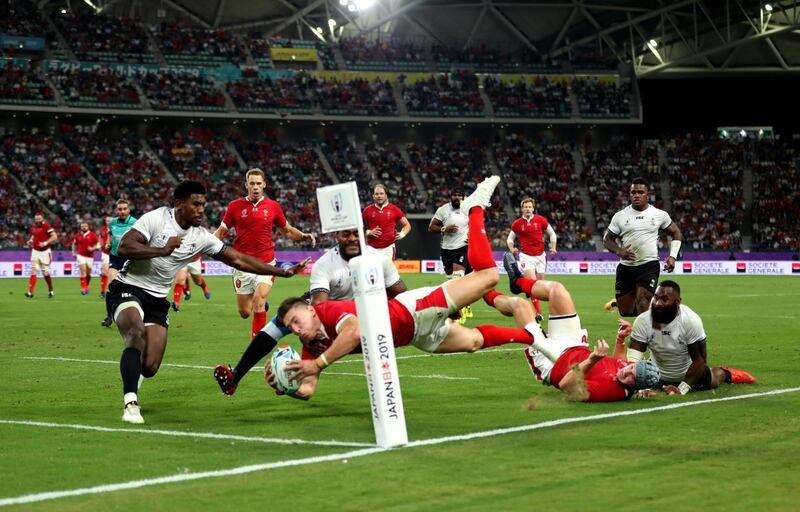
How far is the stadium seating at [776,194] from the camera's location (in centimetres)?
6100

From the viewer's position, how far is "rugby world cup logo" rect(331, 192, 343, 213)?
8773 mm

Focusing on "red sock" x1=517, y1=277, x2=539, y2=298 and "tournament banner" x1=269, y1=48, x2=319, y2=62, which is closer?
"red sock" x1=517, y1=277, x2=539, y2=298

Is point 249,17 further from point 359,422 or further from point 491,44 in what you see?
point 359,422

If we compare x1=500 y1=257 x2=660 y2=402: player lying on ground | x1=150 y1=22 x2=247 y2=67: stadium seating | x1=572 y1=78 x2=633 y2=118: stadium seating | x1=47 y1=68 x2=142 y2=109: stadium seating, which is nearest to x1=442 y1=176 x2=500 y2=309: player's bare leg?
x1=500 y1=257 x2=660 y2=402: player lying on ground

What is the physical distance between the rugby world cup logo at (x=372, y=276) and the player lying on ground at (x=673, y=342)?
3831mm

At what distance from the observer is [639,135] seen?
235 feet

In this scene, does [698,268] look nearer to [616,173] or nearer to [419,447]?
[616,173]

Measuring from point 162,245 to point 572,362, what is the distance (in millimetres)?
4397

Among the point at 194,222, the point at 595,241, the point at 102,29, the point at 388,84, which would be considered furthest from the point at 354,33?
the point at 194,222

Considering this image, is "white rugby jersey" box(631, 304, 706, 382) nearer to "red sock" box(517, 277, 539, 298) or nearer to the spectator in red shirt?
"red sock" box(517, 277, 539, 298)

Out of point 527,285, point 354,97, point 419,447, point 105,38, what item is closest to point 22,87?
point 105,38

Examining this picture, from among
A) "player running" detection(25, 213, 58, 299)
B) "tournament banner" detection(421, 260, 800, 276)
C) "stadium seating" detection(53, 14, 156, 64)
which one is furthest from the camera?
"stadium seating" detection(53, 14, 156, 64)

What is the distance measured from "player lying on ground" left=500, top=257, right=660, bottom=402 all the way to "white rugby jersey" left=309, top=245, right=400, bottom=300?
Result: 117 cm

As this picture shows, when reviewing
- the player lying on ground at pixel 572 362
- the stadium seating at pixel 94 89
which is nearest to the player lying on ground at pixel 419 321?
the player lying on ground at pixel 572 362
